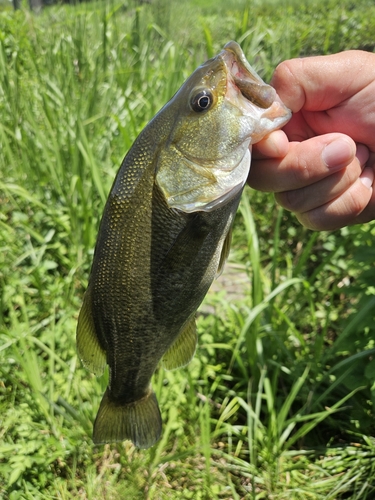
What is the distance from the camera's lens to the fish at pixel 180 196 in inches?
48.2

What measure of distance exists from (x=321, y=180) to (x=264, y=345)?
4.15ft

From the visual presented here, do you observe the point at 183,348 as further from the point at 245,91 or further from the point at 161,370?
the point at 245,91

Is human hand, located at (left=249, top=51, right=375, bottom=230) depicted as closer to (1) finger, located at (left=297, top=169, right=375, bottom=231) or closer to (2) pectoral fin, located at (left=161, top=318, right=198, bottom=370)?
(1) finger, located at (left=297, top=169, right=375, bottom=231)

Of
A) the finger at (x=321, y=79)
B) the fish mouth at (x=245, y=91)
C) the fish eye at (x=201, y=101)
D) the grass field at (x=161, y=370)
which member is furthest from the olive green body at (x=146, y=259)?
the grass field at (x=161, y=370)

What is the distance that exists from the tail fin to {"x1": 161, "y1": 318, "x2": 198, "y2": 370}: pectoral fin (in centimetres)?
19

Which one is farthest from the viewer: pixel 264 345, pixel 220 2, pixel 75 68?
pixel 220 2

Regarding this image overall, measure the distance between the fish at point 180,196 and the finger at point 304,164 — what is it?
27 cm

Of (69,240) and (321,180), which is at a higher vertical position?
(321,180)

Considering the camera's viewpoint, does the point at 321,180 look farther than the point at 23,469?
No

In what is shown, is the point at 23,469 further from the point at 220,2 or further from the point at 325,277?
the point at 220,2

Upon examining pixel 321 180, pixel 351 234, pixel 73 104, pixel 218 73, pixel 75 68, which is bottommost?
pixel 351 234

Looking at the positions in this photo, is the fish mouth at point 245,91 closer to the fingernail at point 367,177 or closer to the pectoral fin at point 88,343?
the fingernail at point 367,177

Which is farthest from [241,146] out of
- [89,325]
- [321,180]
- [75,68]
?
[75,68]

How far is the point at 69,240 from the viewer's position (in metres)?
2.86
